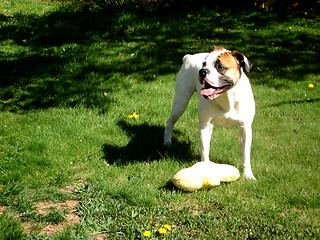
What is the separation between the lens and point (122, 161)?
13.4 feet

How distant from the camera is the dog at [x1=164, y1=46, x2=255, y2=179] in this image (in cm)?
307

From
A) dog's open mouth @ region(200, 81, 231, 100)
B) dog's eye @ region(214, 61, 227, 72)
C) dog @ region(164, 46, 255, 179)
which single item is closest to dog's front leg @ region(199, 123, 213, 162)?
dog @ region(164, 46, 255, 179)

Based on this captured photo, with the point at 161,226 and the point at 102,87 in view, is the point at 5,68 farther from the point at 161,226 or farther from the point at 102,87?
the point at 161,226

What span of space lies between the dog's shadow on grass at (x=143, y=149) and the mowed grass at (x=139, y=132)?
0.02 metres

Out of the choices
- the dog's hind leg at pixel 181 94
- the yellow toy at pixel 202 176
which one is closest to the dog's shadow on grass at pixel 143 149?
the dog's hind leg at pixel 181 94

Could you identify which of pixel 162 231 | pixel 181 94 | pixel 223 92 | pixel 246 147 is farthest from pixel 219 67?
pixel 162 231

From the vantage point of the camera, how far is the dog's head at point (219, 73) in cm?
304

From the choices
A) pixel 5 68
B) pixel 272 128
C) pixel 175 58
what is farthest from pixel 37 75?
pixel 272 128

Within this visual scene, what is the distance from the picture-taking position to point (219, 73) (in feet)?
10.1

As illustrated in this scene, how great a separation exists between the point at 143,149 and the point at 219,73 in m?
1.82

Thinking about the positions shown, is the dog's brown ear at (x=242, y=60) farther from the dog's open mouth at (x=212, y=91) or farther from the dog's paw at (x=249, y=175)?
the dog's paw at (x=249, y=175)

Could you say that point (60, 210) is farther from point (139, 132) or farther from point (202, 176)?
point (139, 132)

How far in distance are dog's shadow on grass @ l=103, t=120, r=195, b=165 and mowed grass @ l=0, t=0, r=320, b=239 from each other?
0.07ft

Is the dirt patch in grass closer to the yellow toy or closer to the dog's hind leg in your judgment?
the yellow toy
